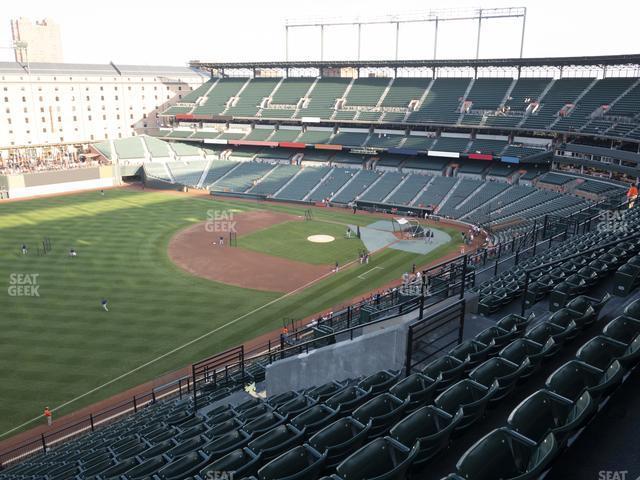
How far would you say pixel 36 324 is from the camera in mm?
27734

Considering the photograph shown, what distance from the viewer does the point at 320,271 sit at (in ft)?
126

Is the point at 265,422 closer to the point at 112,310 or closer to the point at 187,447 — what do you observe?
the point at 187,447

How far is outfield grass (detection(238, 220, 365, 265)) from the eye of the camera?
42125 millimetres

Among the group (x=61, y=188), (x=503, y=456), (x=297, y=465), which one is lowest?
(x=61, y=188)

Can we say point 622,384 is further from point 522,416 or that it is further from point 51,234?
point 51,234

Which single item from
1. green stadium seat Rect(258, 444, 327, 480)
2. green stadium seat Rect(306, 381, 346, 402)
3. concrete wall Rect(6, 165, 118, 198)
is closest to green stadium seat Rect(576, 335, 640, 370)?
green stadium seat Rect(258, 444, 327, 480)

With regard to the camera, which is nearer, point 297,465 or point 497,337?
point 297,465

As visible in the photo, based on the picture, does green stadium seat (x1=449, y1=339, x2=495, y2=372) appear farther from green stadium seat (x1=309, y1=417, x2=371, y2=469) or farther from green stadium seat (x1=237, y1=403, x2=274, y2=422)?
green stadium seat (x1=237, y1=403, x2=274, y2=422)

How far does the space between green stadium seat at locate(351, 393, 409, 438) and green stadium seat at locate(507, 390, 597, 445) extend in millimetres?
1948

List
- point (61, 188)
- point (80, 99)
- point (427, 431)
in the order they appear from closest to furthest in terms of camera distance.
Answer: point (427, 431) < point (61, 188) < point (80, 99)

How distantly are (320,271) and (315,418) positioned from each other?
2954 cm

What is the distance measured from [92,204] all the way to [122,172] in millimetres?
15454

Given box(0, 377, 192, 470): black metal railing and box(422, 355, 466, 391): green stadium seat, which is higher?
box(422, 355, 466, 391): green stadium seat

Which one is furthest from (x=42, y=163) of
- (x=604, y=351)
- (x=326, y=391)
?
(x=604, y=351)
